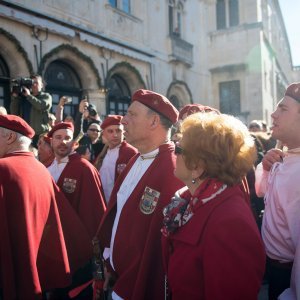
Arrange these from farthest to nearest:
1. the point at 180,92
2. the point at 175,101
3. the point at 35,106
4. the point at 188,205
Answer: the point at 180,92 < the point at 175,101 < the point at 35,106 < the point at 188,205

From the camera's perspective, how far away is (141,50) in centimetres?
1281

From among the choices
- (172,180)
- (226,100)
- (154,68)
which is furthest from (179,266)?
(226,100)

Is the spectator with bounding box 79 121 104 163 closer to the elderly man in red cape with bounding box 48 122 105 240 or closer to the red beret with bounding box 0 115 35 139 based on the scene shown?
the elderly man in red cape with bounding box 48 122 105 240

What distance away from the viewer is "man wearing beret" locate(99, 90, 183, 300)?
2.19 m

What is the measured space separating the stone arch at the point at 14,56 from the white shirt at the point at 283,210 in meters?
7.62

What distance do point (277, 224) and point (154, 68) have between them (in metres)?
12.1

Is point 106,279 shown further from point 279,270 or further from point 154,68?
point 154,68

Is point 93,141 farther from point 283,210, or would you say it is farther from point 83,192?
point 283,210

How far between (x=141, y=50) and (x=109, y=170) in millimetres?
8737

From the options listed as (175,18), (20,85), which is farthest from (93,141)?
(175,18)

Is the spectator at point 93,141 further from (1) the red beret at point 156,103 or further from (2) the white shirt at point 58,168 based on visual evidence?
(1) the red beret at point 156,103

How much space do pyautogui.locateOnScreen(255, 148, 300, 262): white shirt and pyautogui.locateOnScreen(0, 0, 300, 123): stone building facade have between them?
7.61 metres

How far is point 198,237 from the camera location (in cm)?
160

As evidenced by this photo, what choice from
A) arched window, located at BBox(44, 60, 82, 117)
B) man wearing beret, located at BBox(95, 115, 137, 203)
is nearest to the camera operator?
man wearing beret, located at BBox(95, 115, 137, 203)
